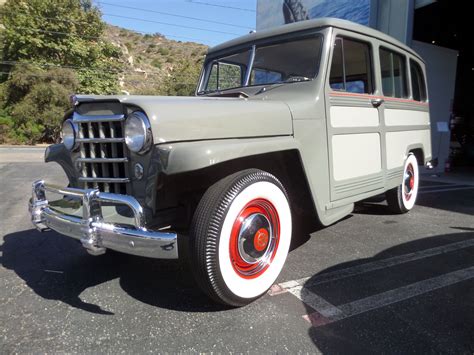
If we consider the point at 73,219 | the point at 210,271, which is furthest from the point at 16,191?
the point at 210,271

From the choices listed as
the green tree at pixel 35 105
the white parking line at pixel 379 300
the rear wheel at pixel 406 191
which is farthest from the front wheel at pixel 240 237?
the green tree at pixel 35 105

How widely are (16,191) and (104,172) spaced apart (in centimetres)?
519

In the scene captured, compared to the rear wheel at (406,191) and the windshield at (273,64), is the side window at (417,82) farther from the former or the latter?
the windshield at (273,64)

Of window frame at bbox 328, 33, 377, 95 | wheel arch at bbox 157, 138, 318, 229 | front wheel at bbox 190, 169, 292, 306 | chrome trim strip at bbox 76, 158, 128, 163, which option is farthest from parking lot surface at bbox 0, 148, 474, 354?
window frame at bbox 328, 33, 377, 95

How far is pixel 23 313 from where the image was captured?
2303 mm

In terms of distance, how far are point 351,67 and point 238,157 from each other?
1893 millimetres

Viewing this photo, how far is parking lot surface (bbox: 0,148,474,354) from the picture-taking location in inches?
77.9

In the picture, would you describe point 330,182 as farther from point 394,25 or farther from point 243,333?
point 394,25

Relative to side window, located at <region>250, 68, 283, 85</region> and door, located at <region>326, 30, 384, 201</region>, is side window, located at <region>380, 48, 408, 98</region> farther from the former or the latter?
side window, located at <region>250, 68, 283, 85</region>

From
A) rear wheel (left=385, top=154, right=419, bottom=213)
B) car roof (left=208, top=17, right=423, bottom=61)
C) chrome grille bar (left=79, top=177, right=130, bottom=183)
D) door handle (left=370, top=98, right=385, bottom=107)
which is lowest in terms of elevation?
rear wheel (left=385, top=154, right=419, bottom=213)

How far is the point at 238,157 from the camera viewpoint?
2242 millimetres

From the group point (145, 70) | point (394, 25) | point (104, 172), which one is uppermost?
point (145, 70)

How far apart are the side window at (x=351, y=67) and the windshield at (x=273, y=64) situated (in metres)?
0.20

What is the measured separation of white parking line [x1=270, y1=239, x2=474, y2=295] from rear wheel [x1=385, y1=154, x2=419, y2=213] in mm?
1016
